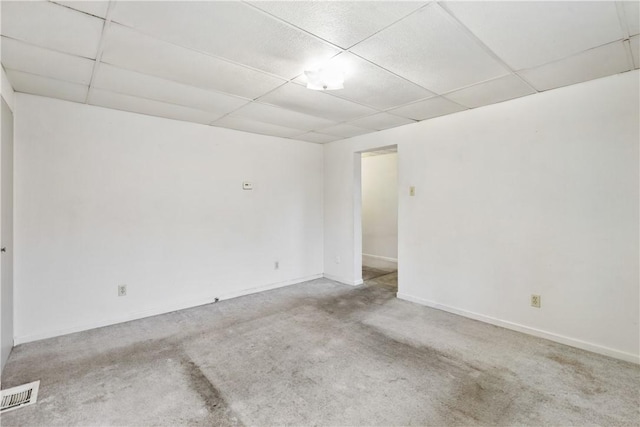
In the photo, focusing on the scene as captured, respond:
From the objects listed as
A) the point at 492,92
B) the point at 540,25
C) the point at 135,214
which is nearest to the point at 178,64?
the point at 135,214

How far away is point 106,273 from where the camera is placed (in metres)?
3.18

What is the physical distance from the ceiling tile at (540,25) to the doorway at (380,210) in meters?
4.25

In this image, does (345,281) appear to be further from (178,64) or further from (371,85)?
(178,64)

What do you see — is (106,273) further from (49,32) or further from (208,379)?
(49,32)

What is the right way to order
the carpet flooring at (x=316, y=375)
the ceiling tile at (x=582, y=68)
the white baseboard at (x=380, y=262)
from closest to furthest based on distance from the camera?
the carpet flooring at (x=316, y=375), the ceiling tile at (x=582, y=68), the white baseboard at (x=380, y=262)

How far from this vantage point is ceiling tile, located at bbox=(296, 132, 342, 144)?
14.5 ft

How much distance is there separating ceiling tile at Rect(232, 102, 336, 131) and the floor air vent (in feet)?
9.44

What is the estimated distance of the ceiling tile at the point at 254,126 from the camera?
12.0 ft

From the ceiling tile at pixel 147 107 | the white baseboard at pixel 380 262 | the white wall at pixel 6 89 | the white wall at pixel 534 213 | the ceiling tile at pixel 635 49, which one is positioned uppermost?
the ceiling tile at pixel 147 107

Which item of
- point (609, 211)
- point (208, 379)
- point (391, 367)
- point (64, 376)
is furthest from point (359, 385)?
point (609, 211)

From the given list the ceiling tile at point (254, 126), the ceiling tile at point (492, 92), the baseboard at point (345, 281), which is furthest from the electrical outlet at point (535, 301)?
the ceiling tile at point (254, 126)

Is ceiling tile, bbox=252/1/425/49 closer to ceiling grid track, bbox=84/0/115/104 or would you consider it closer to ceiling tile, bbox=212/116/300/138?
ceiling grid track, bbox=84/0/115/104

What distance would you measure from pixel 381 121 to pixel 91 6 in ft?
9.71

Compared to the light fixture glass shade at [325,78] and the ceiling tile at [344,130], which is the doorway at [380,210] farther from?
the light fixture glass shade at [325,78]
